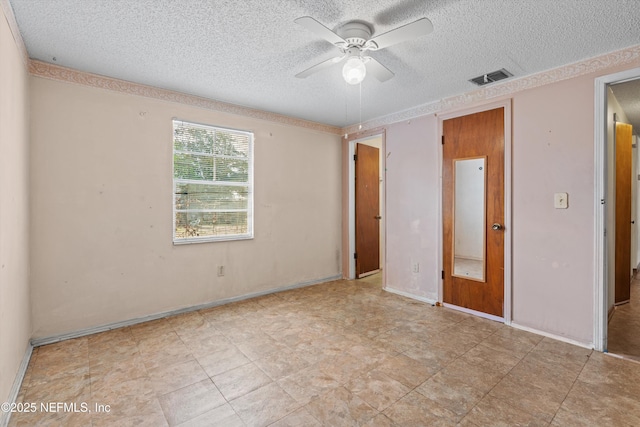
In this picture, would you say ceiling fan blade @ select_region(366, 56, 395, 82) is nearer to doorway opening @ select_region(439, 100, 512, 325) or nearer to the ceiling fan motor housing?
the ceiling fan motor housing

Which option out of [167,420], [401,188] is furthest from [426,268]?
[167,420]

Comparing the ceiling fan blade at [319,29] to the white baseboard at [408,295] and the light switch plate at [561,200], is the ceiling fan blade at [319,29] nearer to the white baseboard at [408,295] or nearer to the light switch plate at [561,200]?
the light switch plate at [561,200]

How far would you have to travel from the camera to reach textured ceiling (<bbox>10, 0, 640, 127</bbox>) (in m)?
1.88

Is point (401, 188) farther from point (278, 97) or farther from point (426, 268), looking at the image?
point (278, 97)

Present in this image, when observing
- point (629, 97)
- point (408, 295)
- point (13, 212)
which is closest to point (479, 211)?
point (408, 295)

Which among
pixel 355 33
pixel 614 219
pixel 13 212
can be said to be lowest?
pixel 614 219

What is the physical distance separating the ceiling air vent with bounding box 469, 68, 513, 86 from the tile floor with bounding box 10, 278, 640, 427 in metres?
2.44

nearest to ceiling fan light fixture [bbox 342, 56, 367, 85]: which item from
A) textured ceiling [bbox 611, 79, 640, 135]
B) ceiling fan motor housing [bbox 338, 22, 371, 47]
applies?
ceiling fan motor housing [bbox 338, 22, 371, 47]

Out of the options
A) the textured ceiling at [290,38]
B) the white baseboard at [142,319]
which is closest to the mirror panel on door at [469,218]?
the textured ceiling at [290,38]

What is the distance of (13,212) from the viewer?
2.01 metres

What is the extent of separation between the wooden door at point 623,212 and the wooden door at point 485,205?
1.53 m

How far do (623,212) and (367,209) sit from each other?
3.22m

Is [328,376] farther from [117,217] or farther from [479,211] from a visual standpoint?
[117,217]

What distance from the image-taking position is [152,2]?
6.04 ft
